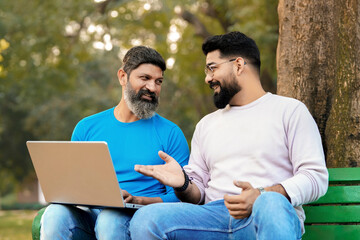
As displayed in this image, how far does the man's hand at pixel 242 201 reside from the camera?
9.59 feet

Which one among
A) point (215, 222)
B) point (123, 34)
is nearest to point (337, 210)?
point (215, 222)

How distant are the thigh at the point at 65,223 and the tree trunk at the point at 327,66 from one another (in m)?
1.76

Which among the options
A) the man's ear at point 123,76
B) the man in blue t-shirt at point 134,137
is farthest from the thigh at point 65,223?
the man's ear at point 123,76

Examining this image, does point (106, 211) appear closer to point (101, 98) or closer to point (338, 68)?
point (338, 68)

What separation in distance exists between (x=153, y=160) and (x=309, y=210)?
1.09m

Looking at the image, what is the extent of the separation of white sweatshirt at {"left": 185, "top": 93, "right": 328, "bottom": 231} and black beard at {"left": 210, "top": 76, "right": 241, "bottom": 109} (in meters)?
0.07

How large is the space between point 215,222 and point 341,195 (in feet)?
2.65

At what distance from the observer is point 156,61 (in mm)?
4215

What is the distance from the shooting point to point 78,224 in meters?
3.53

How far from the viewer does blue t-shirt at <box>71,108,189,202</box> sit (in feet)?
12.9

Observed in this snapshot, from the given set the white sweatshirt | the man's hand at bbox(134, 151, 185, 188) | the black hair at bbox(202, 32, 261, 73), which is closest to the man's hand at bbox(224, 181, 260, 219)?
the white sweatshirt

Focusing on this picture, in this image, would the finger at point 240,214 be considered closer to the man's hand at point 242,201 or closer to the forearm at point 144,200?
the man's hand at point 242,201

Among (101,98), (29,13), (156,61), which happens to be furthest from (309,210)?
(101,98)

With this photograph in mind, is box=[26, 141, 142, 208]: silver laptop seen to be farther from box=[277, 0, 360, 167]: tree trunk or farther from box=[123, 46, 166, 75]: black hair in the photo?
box=[277, 0, 360, 167]: tree trunk
